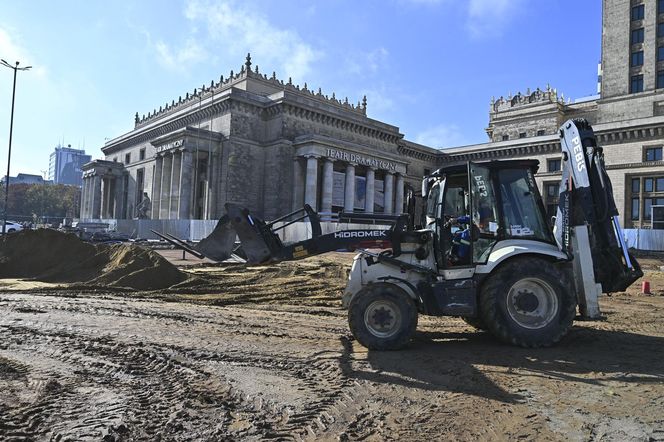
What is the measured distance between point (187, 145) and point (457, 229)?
139ft

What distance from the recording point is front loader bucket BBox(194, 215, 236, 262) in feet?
23.4

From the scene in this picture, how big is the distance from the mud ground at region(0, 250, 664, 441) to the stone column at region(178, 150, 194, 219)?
37.0m

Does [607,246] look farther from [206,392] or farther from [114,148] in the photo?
[114,148]

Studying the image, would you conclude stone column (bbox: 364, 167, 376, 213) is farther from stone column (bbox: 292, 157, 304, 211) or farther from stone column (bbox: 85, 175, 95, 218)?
stone column (bbox: 85, 175, 95, 218)

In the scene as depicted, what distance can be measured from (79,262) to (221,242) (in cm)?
1023

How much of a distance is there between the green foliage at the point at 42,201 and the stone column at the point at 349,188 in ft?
226

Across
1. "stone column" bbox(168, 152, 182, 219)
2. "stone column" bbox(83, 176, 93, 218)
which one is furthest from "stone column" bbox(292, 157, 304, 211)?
"stone column" bbox(83, 176, 93, 218)

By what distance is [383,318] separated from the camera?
6605mm

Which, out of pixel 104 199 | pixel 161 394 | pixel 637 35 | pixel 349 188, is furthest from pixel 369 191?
pixel 161 394

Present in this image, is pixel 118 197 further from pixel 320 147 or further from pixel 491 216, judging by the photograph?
pixel 491 216

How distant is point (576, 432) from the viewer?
13.6 feet

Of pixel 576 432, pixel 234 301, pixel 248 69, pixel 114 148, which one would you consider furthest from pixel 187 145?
Answer: pixel 576 432

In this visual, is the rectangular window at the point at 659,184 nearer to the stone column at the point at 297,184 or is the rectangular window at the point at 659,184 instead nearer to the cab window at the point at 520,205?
the stone column at the point at 297,184

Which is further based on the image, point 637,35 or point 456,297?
point 637,35
